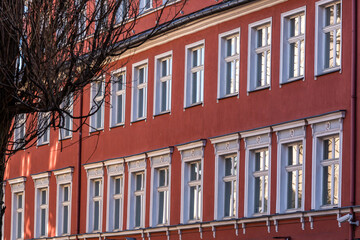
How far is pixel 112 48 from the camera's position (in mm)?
22844

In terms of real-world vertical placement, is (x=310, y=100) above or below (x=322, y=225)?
above

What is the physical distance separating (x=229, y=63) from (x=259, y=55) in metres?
1.45

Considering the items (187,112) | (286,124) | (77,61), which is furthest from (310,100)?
(77,61)

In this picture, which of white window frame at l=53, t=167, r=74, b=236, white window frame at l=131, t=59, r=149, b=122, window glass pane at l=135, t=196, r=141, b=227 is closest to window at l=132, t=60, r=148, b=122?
white window frame at l=131, t=59, r=149, b=122

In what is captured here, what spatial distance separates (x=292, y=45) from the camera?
30.7 meters

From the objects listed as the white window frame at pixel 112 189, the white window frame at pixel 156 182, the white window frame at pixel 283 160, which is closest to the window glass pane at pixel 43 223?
the white window frame at pixel 112 189

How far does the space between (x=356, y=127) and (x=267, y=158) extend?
371 cm

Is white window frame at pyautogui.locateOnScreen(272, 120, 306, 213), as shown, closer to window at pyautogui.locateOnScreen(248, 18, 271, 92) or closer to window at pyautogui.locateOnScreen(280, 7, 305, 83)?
window at pyautogui.locateOnScreen(280, 7, 305, 83)

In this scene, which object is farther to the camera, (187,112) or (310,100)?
(187,112)

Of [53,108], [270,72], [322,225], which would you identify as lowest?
[322,225]

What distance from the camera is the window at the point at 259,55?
103ft

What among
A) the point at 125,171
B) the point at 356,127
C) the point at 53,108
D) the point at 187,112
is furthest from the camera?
the point at 125,171

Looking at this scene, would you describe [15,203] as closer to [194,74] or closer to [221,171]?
[194,74]

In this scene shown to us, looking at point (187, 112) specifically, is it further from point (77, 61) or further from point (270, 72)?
point (77, 61)
